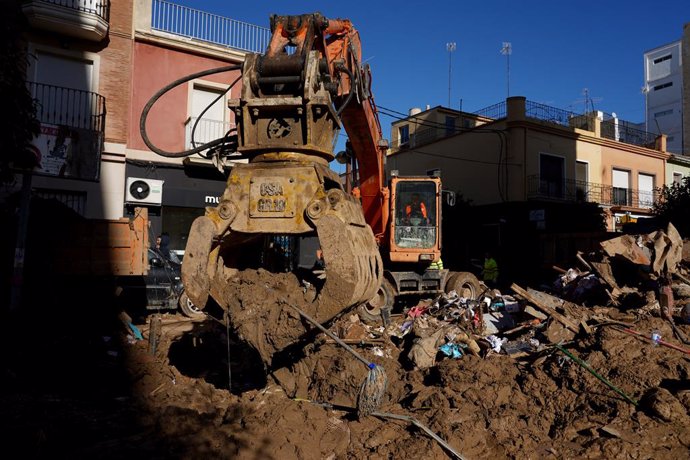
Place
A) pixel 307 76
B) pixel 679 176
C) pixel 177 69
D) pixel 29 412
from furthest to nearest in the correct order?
pixel 679 176 → pixel 177 69 → pixel 29 412 → pixel 307 76

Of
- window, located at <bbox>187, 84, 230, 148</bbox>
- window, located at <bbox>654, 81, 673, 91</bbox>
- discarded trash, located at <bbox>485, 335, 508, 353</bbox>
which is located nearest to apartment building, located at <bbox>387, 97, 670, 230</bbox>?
window, located at <bbox>187, 84, 230, 148</bbox>

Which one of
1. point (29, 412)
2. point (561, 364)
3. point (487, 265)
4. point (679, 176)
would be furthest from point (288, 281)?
point (679, 176)

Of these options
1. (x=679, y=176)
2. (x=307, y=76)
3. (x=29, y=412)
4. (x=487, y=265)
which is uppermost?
(x=679, y=176)

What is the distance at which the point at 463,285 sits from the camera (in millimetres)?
12508

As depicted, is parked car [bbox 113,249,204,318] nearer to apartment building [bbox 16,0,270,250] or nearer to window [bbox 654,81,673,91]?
apartment building [bbox 16,0,270,250]

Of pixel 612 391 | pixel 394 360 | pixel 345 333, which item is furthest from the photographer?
pixel 345 333

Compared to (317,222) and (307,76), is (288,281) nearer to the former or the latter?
(317,222)

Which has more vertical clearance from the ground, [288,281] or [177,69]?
[177,69]

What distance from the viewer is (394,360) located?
23.6 ft

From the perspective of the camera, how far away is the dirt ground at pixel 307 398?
13.7 feet

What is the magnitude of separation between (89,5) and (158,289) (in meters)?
8.30

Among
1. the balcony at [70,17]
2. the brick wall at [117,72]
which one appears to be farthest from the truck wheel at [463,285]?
the balcony at [70,17]

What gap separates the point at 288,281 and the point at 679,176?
30.2 metres

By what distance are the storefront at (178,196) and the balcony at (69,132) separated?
73.9 inches
